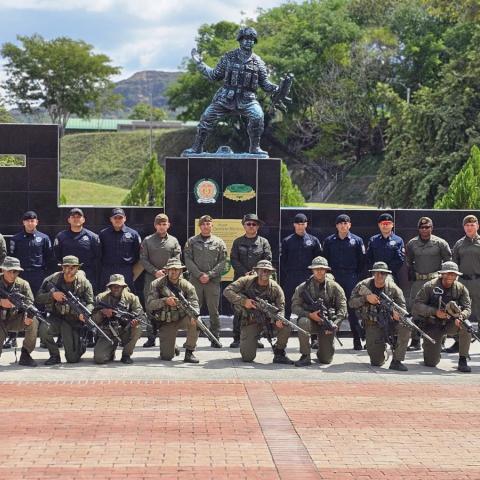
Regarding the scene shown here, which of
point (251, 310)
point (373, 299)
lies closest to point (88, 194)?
point (251, 310)

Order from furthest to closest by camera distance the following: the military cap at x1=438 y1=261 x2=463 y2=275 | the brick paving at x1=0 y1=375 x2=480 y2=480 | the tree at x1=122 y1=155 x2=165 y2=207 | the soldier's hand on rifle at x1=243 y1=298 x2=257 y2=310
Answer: the tree at x1=122 y1=155 x2=165 y2=207, the soldier's hand on rifle at x1=243 y1=298 x2=257 y2=310, the military cap at x1=438 y1=261 x2=463 y2=275, the brick paving at x1=0 y1=375 x2=480 y2=480

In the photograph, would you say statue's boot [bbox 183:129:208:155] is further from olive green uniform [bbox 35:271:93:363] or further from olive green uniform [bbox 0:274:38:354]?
olive green uniform [bbox 0:274:38:354]

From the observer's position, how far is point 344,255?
14.7m

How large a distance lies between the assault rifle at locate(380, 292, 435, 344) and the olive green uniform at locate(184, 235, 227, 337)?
2622mm

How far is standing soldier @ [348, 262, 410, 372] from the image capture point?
13.0 metres

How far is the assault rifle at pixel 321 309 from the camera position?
1298 cm

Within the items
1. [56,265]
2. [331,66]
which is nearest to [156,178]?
[56,265]

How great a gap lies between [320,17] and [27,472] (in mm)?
58893

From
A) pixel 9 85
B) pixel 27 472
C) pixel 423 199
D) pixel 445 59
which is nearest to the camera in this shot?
pixel 27 472

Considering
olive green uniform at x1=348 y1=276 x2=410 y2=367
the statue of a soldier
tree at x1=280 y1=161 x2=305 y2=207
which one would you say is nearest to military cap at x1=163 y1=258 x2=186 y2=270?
olive green uniform at x1=348 y1=276 x2=410 y2=367

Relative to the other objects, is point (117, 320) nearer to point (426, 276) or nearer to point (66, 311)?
point (66, 311)

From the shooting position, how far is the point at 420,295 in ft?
43.5

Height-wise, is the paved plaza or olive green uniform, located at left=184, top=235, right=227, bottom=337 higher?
olive green uniform, located at left=184, top=235, right=227, bottom=337

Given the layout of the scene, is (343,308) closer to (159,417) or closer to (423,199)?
(159,417)
